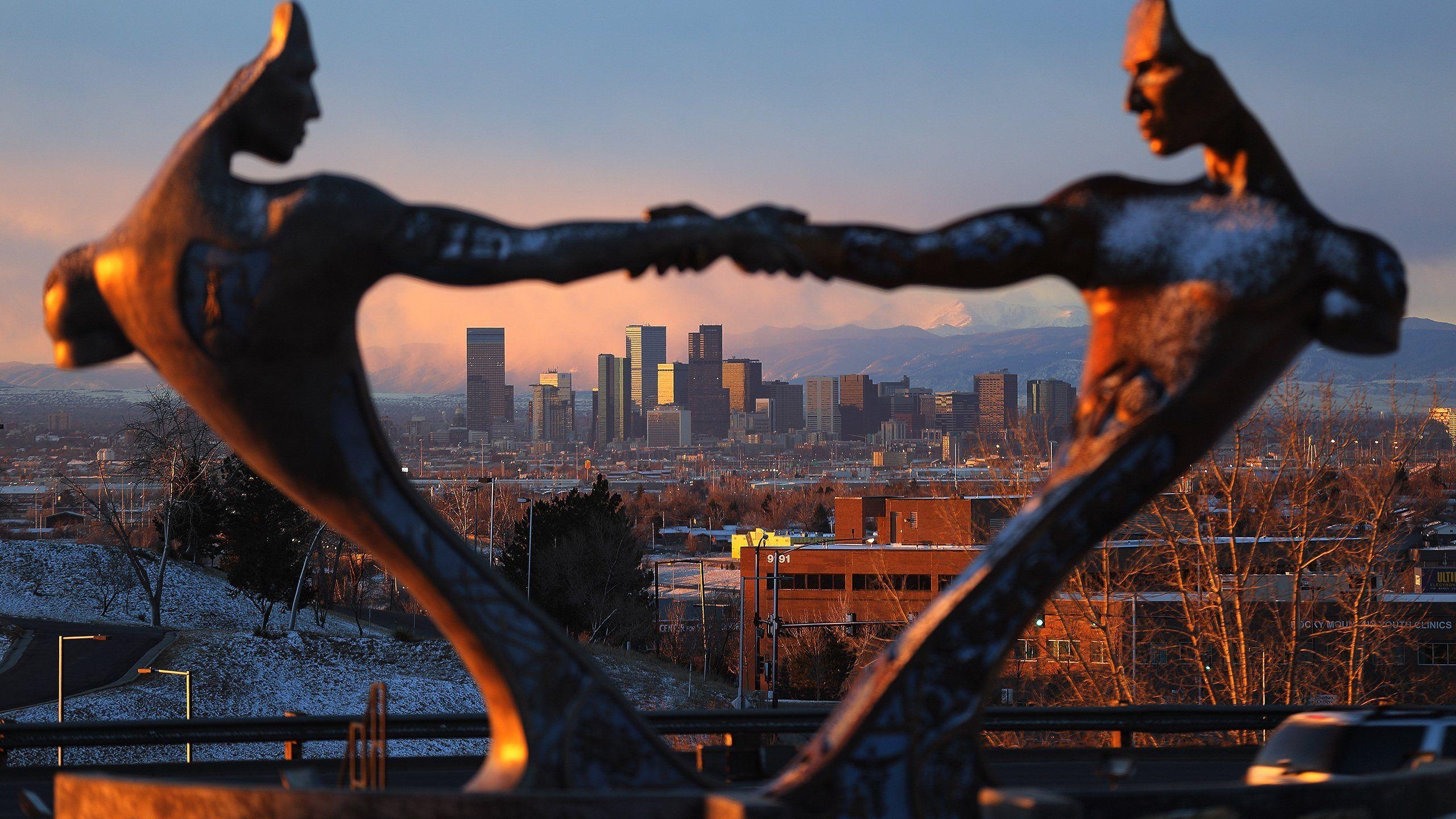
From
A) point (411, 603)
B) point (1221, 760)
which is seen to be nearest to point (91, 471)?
point (411, 603)

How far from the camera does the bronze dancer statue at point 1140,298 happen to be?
5.81 m

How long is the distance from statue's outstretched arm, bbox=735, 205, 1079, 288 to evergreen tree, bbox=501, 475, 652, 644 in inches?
1998

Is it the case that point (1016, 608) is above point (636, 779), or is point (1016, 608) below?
above

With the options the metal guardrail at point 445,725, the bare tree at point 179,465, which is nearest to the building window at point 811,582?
the bare tree at point 179,465

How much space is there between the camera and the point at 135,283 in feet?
19.2

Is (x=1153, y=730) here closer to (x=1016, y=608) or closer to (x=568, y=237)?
(x=1016, y=608)

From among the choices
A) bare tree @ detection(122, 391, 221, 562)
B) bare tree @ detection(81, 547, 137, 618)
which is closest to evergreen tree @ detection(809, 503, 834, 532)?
bare tree @ detection(122, 391, 221, 562)

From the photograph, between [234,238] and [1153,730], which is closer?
[234,238]

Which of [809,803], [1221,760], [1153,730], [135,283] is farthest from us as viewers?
[1221,760]

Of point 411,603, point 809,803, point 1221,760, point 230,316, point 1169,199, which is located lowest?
point 411,603

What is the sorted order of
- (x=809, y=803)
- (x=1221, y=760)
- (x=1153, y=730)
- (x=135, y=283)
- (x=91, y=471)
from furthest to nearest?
(x=91, y=471) → (x=1221, y=760) → (x=1153, y=730) → (x=135, y=283) → (x=809, y=803)

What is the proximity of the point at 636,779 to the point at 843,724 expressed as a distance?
900mm

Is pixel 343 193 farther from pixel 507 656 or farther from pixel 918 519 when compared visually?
pixel 918 519

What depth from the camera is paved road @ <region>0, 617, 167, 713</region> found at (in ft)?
131
